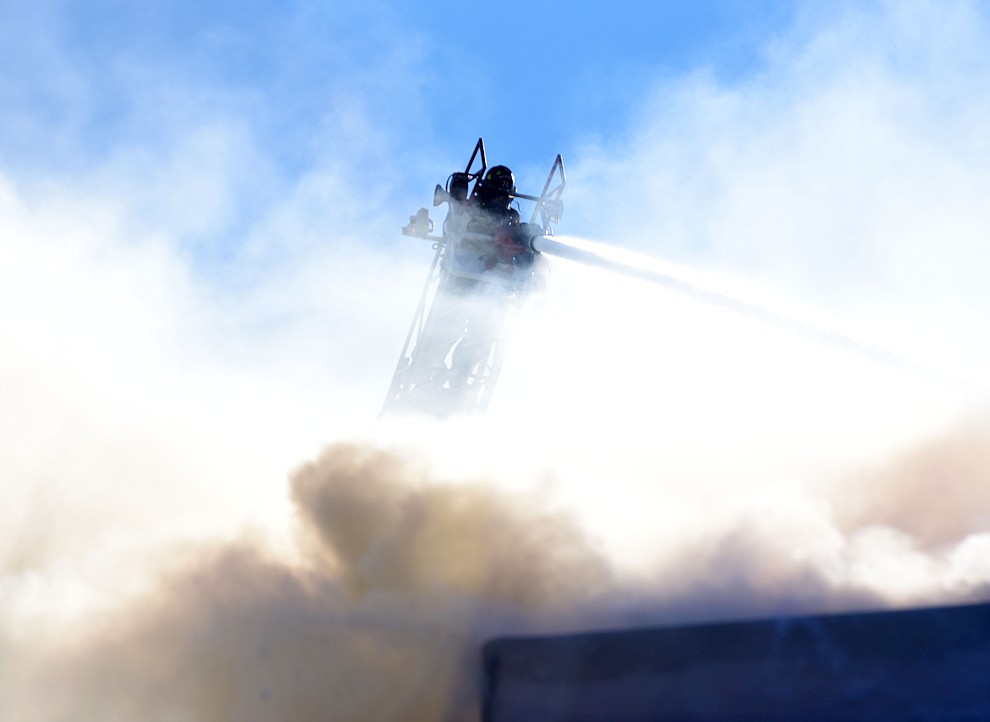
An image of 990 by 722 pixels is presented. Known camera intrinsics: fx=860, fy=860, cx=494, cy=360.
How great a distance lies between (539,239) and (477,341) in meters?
2.35

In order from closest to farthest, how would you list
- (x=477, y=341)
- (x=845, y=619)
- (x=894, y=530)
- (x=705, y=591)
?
(x=845, y=619) < (x=705, y=591) < (x=894, y=530) < (x=477, y=341)

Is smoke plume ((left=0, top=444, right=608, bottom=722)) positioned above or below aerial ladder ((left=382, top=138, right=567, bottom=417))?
below

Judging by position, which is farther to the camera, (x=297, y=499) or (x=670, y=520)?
(x=297, y=499)

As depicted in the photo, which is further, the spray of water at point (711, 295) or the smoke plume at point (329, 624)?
the spray of water at point (711, 295)

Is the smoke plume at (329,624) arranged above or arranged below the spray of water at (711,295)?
below

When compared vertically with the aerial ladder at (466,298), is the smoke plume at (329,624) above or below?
below

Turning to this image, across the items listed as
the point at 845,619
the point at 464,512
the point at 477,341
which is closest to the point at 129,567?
the point at 464,512

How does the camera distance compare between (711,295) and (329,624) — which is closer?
(329,624)

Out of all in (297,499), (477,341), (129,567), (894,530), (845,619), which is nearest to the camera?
(845,619)

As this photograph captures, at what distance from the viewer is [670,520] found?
1491 centimetres

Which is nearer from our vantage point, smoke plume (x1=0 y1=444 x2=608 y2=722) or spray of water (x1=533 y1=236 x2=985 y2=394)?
smoke plume (x1=0 y1=444 x2=608 y2=722)

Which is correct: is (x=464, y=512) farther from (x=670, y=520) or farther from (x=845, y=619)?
(x=845, y=619)

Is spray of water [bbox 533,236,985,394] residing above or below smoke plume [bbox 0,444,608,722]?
above

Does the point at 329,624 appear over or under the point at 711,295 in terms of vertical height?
under
